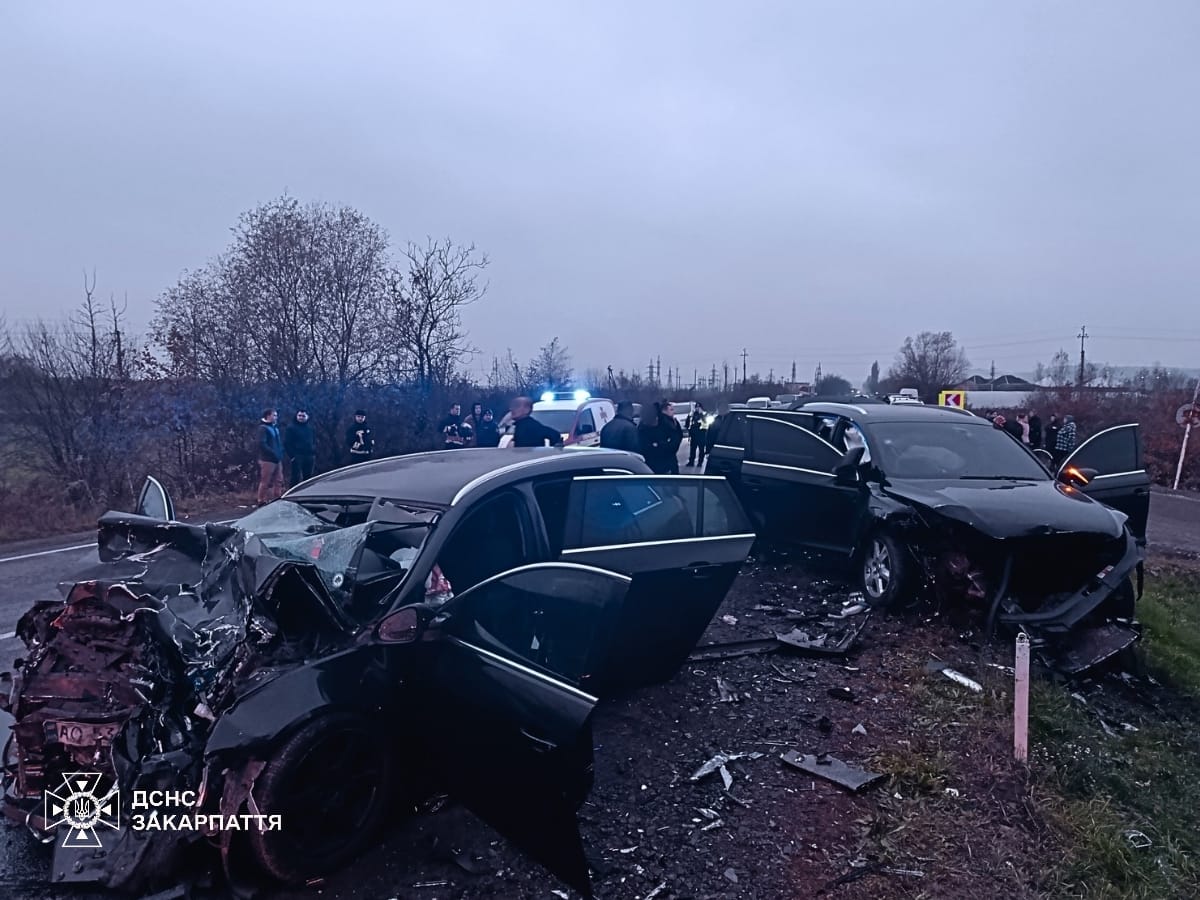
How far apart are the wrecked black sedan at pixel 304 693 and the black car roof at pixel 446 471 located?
262 millimetres

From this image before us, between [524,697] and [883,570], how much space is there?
474 centimetres

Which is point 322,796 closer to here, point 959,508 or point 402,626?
point 402,626

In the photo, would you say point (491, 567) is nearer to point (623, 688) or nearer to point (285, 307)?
point (623, 688)

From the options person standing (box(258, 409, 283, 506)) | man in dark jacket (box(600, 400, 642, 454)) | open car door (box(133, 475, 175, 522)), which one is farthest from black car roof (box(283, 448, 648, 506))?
person standing (box(258, 409, 283, 506))

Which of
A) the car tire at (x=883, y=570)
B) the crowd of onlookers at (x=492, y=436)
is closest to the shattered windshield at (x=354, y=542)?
the car tire at (x=883, y=570)

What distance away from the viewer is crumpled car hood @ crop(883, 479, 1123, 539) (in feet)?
19.1

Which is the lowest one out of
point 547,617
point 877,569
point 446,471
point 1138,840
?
point 1138,840

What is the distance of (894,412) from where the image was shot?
26.6ft

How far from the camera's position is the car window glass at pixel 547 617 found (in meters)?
3.08

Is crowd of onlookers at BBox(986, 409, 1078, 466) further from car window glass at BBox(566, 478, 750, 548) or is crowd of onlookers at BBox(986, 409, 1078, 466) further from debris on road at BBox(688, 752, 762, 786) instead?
debris on road at BBox(688, 752, 762, 786)

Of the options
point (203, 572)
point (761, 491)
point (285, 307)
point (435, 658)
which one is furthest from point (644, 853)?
point (285, 307)

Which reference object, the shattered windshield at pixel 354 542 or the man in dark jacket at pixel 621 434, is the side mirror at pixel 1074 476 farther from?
the shattered windshield at pixel 354 542

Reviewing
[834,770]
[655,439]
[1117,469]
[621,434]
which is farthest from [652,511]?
[655,439]

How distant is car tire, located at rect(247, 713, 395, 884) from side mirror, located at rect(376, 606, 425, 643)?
1.10ft
